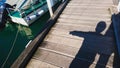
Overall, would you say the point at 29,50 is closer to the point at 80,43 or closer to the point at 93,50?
the point at 80,43

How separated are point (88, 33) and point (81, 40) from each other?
36cm

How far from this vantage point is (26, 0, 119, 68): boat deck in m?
2.77

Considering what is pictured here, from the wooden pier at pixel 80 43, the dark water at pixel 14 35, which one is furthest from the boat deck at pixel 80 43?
the dark water at pixel 14 35

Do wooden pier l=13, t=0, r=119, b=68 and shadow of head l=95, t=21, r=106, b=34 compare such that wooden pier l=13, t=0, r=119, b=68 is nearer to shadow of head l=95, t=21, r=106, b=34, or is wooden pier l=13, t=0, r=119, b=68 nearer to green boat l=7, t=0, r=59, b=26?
shadow of head l=95, t=21, r=106, b=34

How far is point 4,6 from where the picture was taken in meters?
10.1

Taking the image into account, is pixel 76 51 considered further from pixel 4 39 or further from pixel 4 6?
pixel 4 6

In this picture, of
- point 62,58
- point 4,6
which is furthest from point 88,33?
point 4,6

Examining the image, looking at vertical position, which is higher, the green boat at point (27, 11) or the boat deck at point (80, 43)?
the boat deck at point (80, 43)

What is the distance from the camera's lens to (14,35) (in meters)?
9.23

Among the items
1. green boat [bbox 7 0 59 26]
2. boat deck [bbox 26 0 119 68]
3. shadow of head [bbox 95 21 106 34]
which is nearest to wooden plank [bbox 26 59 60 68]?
boat deck [bbox 26 0 119 68]

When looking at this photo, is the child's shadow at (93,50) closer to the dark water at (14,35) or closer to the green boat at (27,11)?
the dark water at (14,35)

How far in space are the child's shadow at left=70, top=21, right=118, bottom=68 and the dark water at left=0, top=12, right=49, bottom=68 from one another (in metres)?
4.53

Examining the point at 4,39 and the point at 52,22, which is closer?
the point at 52,22

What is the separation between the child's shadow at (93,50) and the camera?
2.71m
